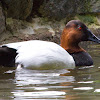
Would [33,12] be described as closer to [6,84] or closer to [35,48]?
[35,48]

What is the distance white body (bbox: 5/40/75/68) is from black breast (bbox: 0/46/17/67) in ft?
0.24

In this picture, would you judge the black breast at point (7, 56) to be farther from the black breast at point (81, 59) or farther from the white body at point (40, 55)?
the black breast at point (81, 59)

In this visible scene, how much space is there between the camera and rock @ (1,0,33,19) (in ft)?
26.1

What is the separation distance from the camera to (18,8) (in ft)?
26.8

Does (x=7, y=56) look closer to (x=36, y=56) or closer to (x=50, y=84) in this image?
(x=36, y=56)

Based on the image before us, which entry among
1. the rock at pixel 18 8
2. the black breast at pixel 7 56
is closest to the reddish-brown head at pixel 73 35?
the black breast at pixel 7 56

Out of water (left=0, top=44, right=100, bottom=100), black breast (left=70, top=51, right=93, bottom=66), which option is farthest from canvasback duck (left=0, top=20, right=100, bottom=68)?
water (left=0, top=44, right=100, bottom=100)

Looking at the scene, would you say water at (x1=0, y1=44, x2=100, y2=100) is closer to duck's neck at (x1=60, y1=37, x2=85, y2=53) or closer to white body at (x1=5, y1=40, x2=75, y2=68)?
white body at (x1=5, y1=40, x2=75, y2=68)

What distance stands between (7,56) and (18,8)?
3500 mm

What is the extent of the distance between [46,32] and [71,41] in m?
3.29

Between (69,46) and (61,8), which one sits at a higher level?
(61,8)

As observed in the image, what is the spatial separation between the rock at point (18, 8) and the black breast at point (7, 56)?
3.23 meters

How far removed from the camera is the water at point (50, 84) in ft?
10.0

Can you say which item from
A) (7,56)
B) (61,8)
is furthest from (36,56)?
(61,8)
